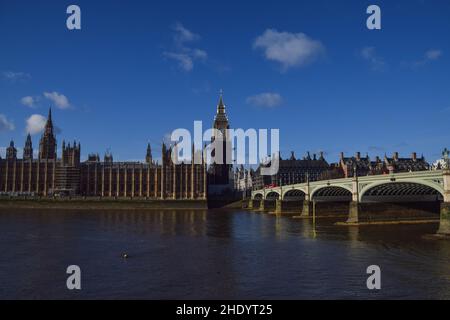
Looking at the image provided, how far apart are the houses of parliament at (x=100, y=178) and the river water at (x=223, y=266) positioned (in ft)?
302

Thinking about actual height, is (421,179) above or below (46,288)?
above

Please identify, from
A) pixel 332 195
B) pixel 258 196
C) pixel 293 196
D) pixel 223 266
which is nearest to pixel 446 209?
pixel 223 266

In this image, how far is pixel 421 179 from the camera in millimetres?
44156

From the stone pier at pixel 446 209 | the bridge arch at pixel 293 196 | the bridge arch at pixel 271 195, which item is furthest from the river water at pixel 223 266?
the bridge arch at pixel 271 195

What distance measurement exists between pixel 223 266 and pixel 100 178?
121m

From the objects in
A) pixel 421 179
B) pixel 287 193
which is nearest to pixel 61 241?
pixel 421 179

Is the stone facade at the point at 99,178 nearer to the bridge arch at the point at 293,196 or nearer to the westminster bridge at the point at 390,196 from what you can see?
the bridge arch at the point at 293,196

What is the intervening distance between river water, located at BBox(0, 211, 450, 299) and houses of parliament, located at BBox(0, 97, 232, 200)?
91975 millimetres

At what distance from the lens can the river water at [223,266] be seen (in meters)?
19.9

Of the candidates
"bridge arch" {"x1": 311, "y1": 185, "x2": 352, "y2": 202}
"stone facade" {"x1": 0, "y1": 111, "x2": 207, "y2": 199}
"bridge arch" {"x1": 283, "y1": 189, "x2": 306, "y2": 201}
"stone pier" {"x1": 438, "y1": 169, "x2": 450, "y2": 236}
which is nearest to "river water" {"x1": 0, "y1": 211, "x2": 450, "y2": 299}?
"stone pier" {"x1": 438, "y1": 169, "x2": 450, "y2": 236}

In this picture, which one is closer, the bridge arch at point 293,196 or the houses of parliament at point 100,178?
the bridge arch at point 293,196

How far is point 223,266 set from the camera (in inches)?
1046

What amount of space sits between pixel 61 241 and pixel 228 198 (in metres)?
98.5
